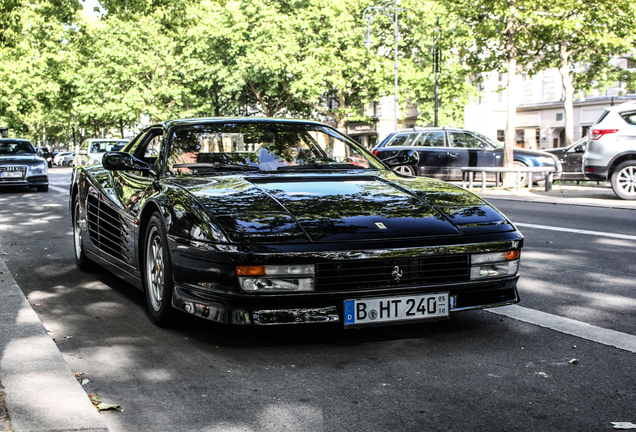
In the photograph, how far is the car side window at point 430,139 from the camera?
76.2 feet

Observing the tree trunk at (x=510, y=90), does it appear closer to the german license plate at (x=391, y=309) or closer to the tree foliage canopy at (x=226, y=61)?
the tree foliage canopy at (x=226, y=61)

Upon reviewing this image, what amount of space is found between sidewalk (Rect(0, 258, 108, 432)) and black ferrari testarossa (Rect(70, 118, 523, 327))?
79 centimetres

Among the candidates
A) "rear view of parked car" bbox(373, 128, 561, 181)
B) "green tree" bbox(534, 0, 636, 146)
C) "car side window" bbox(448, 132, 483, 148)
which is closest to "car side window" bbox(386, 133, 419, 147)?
"rear view of parked car" bbox(373, 128, 561, 181)

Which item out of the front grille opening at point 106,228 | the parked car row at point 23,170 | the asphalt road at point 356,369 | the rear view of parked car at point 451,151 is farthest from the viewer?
the rear view of parked car at point 451,151

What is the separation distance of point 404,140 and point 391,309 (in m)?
19.9

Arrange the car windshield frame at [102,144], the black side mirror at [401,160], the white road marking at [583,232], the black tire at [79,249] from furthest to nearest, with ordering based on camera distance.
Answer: the car windshield frame at [102,144]
the white road marking at [583,232]
the black tire at [79,249]
the black side mirror at [401,160]

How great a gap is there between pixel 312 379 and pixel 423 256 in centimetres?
91

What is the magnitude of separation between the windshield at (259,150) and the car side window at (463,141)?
57.5 ft

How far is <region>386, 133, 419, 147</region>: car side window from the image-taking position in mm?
23516

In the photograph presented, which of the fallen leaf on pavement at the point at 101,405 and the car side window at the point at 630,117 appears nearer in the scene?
the fallen leaf on pavement at the point at 101,405

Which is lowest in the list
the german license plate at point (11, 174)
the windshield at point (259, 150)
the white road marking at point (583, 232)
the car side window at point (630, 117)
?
the white road marking at point (583, 232)

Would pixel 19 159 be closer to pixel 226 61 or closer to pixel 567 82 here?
pixel 567 82

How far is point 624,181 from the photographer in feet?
54.2

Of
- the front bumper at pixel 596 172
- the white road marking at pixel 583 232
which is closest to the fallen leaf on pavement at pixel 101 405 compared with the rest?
the white road marking at pixel 583 232
